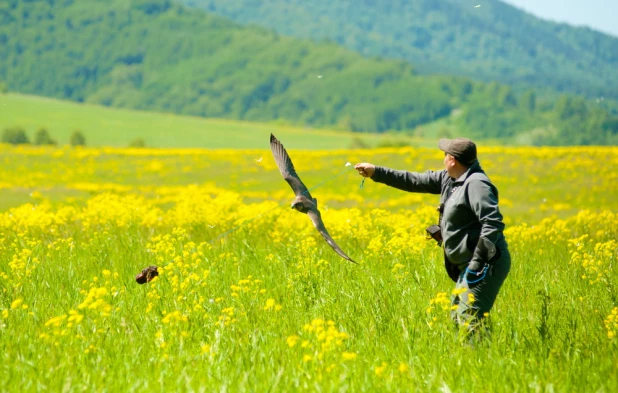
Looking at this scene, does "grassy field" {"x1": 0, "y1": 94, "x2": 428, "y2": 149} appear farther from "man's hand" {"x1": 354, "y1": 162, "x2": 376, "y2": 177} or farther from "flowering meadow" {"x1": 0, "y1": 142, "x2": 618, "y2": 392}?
"man's hand" {"x1": 354, "y1": 162, "x2": 376, "y2": 177}

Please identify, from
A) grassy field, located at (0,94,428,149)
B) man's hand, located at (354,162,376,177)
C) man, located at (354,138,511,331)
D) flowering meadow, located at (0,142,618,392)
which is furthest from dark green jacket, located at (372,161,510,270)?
grassy field, located at (0,94,428,149)

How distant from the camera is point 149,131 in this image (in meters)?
87.2

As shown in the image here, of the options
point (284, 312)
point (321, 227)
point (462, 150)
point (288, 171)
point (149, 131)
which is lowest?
point (149, 131)

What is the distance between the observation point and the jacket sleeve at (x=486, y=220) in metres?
4.97

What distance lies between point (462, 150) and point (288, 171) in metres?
1.35

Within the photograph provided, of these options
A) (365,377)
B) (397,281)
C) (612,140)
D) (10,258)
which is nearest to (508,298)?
(397,281)

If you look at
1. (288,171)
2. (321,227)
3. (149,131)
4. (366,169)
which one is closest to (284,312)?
(321,227)

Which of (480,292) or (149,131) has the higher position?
(480,292)

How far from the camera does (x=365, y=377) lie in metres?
4.34

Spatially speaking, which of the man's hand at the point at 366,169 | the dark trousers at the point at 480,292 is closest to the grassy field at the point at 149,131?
the man's hand at the point at 366,169

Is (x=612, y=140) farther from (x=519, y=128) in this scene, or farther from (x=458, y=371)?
(x=458, y=371)

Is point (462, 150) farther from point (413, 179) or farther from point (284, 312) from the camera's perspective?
point (284, 312)

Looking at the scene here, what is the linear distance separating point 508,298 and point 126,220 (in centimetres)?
644

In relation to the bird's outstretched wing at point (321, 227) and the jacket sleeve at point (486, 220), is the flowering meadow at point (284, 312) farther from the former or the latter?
the bird's outstretched wing at point (321, 227)
